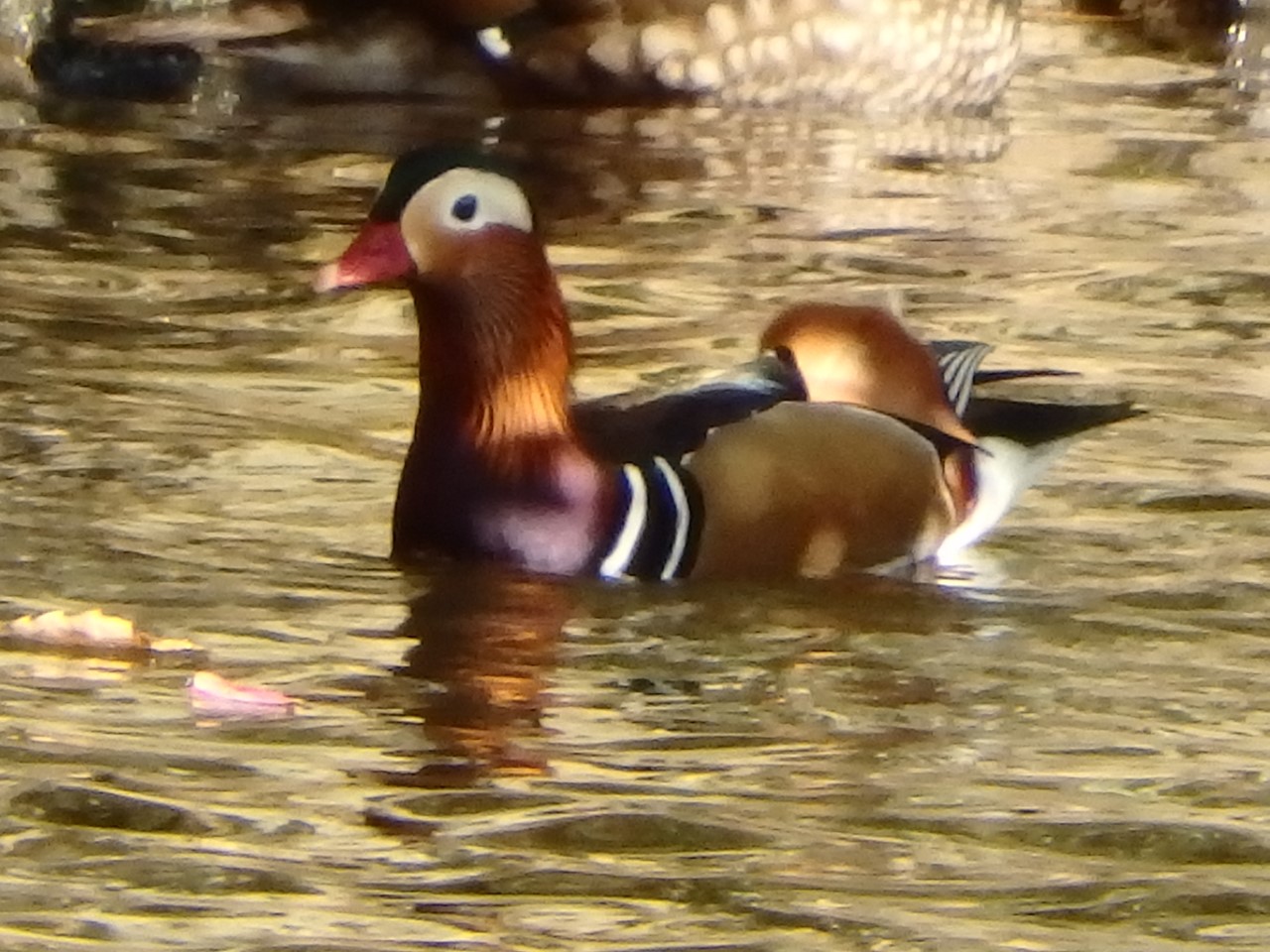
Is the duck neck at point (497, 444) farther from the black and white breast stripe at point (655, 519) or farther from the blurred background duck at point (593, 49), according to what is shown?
the blurred background duck at point (593, 49)

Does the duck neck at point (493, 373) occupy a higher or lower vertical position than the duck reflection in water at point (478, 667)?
higher

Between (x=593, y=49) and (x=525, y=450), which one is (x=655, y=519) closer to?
(x=525, y=450)

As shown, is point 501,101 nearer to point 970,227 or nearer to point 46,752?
point 970,227

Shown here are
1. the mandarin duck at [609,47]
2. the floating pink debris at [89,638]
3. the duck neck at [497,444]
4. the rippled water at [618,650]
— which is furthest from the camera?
the mandarin duck at [609,47]

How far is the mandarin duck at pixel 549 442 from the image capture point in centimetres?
452

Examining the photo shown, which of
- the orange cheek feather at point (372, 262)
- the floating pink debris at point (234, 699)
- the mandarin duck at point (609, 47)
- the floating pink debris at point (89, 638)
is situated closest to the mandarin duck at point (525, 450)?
the orange cheek feather at point (372, 262)

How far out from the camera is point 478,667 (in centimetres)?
421

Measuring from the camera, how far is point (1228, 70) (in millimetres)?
10438

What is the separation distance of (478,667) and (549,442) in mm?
447

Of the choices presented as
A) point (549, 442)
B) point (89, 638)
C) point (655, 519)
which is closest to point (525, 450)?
point (549, 442)

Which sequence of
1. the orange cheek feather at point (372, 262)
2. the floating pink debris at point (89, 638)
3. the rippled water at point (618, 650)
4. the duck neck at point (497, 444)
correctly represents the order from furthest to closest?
1. the duck neck at point (497, 444)
2. the orange cheek feather at point (372, 262)
3. the floating pink debris at point (89, 638)
4. the rippled water at point (618, 650)

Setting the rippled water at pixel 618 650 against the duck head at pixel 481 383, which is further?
the duck head at pixel 481 383

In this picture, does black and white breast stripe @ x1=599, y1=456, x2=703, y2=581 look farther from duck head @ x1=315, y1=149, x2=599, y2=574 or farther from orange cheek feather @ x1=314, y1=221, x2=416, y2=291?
orange cheek feather @ x1=314, y1=221, x2=416, y2=291

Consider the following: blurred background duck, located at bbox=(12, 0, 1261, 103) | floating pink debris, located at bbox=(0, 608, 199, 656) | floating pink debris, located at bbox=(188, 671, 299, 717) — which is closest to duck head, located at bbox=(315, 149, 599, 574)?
floating pink debris, located at bbox=(0, 608, 199, 656)
